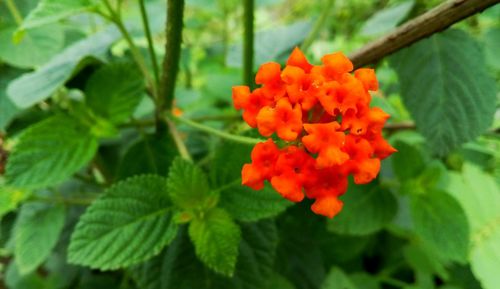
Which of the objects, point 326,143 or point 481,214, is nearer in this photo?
point 326,143

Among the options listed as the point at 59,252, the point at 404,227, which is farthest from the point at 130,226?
the point at 404,227

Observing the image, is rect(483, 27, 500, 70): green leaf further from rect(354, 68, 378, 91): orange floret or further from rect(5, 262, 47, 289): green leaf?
rect(5, 262, 47, 289): green leaf

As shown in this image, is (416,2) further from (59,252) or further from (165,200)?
(59,252)

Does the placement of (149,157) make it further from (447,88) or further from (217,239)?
(447,88)

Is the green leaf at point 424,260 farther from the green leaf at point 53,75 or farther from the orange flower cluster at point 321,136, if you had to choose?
the green leaf at point 53,75

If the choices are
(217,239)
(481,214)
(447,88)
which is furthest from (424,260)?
(217,239)

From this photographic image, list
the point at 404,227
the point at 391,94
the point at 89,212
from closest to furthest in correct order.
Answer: the point at 89,212 → the point at 404,227 → the point at 391,94
